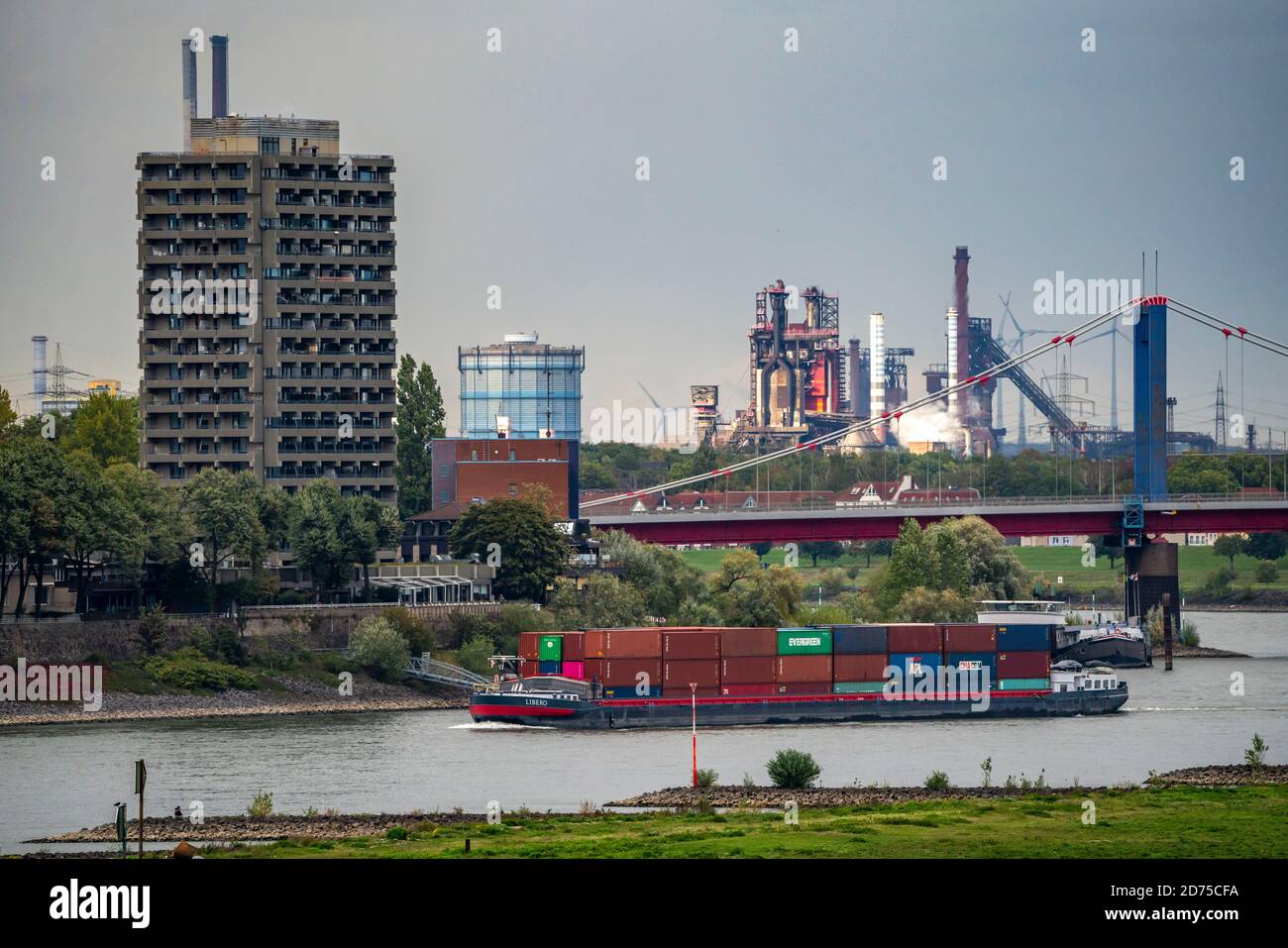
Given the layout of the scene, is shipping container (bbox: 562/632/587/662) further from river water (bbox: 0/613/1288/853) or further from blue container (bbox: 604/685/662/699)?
river water (bbox: 0/613/1288/853)

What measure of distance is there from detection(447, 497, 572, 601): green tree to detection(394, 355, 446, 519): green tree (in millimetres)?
29542

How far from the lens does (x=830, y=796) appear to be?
54844 mm

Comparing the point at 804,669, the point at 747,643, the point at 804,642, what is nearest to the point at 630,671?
the point at 747,643

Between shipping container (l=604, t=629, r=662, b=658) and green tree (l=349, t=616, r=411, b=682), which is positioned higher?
shipping container (l=604, t=629, r=662, b=658)

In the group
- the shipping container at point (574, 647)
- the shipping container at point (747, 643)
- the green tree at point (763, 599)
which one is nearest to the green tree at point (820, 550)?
the green tree at point (763, 599)

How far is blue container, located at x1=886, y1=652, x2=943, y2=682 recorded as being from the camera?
87.4 m

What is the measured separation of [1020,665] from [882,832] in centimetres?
4565

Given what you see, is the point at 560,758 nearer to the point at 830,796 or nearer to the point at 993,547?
the point at 830,796

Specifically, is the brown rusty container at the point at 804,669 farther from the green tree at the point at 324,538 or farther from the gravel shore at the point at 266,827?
the gravel shore at the point at 266,827

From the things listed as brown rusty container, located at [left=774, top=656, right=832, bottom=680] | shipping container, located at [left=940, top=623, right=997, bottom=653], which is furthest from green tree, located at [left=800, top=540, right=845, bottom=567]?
brown rusty container, located at [left=774, top=656, right=832, bottom=680]

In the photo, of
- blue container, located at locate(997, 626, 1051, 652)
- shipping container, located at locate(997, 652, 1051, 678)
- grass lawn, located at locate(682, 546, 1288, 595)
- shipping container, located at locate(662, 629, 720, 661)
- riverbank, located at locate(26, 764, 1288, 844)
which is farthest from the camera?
grass lawn, located at locate(682, 546, 1288, 595)

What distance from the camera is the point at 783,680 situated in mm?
85375

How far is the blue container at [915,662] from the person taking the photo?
287ft
